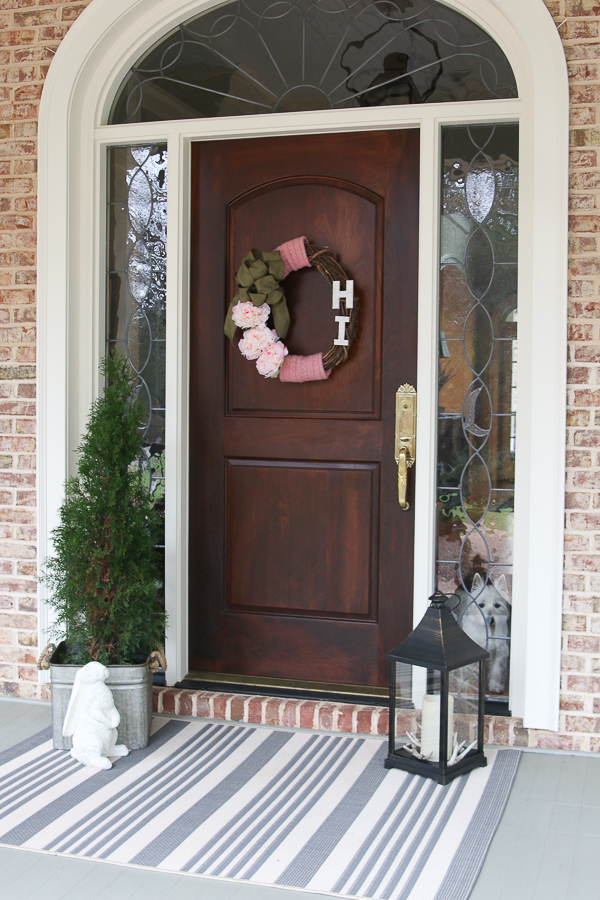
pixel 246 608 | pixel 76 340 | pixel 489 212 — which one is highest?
pixel 489 212

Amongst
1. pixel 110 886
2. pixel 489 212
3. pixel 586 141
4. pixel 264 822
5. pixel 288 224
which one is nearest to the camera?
Answer: pixel 110 886

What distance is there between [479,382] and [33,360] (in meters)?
1.72

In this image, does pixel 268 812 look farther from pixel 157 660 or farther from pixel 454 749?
pixel 157 660

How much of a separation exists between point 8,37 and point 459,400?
7.38ft

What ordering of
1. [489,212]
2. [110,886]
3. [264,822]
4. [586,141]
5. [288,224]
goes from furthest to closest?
[288,224] < [489,212] < [586,141] < [264,822] < [110,886]

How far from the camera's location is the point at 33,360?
3.25m

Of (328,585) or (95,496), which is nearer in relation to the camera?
(95,496)

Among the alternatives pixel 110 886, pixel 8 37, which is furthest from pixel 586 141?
pixel 110 886

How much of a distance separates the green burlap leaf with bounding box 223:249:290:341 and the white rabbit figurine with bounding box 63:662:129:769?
4.37 ft

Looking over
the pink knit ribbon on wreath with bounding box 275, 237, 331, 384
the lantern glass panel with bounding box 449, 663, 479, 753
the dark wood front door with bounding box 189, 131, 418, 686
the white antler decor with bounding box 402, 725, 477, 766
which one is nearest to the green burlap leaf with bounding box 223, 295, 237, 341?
the dark wood front door with bounding box 189, 131, 418, 686

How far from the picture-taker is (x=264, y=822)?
2.29 meters

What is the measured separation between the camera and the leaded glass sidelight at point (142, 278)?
3279mm

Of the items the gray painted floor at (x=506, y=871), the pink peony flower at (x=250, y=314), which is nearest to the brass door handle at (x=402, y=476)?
the pink peony flower at (x=250, y=314)

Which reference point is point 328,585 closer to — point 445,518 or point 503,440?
point 445,518
